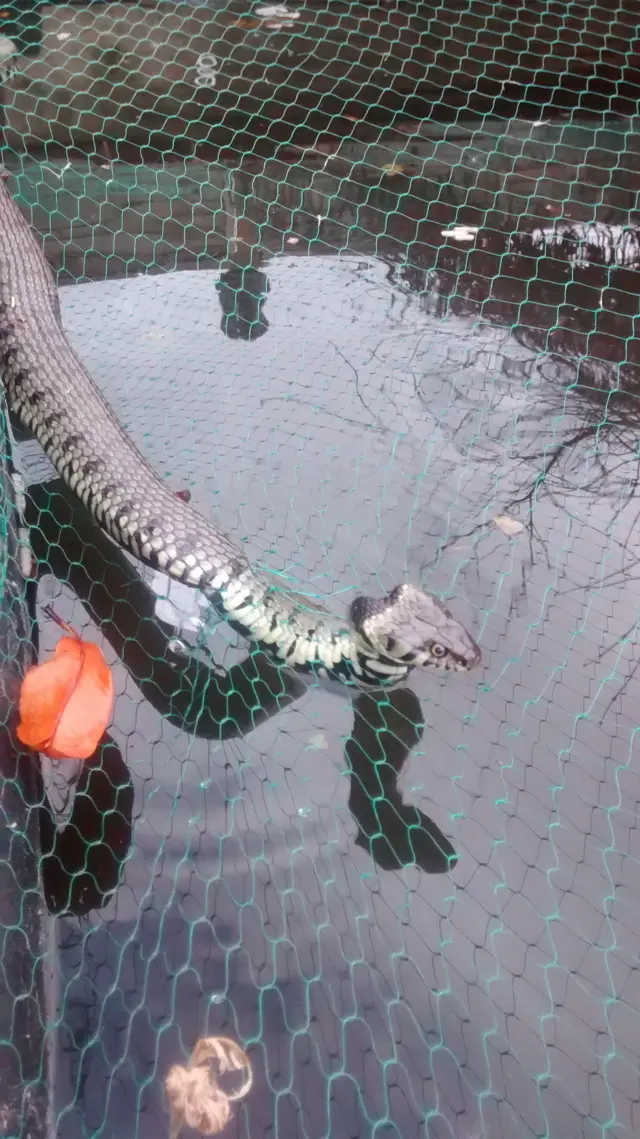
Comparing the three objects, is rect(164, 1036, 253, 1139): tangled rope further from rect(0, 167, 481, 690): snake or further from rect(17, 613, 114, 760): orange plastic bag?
rect(0, 167, 481, 690): snake

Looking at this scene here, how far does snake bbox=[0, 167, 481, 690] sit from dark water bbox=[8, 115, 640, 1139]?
0.48 ft

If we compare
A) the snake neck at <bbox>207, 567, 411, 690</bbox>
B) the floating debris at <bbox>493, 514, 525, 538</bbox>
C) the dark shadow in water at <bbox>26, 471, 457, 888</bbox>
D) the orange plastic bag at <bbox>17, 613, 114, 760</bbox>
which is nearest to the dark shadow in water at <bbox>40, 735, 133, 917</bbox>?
the dark shadow in water at <bbox>26, 471, 457, 888</bbox>

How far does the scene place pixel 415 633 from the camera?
2600 millimetres

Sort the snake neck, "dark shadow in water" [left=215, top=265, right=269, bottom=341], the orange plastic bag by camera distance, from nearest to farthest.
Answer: the orange plastic bag
the snake neck
"dark shadow in water" [left=215, top=265, right=269, bottom=341]

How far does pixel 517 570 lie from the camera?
299 centimetres

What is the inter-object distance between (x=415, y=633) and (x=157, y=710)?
98 centimetres

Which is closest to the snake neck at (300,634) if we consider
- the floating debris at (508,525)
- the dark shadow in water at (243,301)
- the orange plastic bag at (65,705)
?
the orange plastic bag at (65,705)

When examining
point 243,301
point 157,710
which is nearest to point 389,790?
point 157,710

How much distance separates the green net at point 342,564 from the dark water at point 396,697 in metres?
0.01

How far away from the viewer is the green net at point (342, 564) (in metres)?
1.98

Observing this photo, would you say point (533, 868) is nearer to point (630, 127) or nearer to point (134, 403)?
point (134, 403)

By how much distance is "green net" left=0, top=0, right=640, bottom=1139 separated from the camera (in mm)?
1979

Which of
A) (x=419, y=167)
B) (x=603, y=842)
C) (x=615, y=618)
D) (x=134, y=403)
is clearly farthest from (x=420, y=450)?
(x=419, y=167)

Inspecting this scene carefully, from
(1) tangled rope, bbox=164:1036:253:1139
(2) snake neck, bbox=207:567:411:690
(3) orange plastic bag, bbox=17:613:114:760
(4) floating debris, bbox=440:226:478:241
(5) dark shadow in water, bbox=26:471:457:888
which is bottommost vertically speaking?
(1) tangled rope, bbox=164:1036:253:1139
